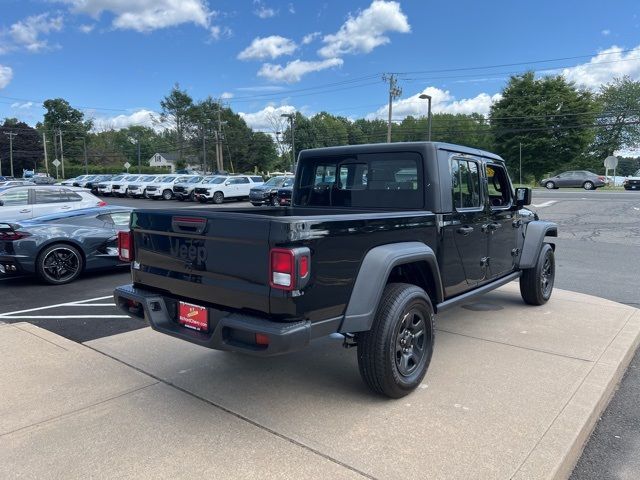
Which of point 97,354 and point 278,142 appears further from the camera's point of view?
point 278,142

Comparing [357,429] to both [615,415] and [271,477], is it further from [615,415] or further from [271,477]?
[615,415]

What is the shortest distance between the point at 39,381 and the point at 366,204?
314 cm

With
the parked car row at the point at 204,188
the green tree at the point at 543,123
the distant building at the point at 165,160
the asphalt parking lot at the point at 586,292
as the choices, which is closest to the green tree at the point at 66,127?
the distant building at the point at 165,160

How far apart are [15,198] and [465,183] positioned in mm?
12424

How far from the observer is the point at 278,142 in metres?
81.2

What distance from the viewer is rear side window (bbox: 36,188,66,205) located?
42.9ft

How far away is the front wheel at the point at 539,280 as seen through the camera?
5932 millimetres

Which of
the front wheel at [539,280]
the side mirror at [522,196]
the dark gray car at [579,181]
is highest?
the dark gray car at [579,181]

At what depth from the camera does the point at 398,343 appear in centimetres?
354

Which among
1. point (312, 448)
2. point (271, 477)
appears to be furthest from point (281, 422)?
point (271, 477)

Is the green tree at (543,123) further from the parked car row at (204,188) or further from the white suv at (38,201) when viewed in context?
the white suv at (38,201)

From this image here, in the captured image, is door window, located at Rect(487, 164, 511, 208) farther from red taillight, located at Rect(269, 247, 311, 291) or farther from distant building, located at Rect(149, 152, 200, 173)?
distant building, located at Rect(149, 152, 200, 173)

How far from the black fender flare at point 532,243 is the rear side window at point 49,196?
1195 cm

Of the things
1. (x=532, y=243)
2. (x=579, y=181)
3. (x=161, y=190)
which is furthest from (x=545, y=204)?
(x=161, y=190)
